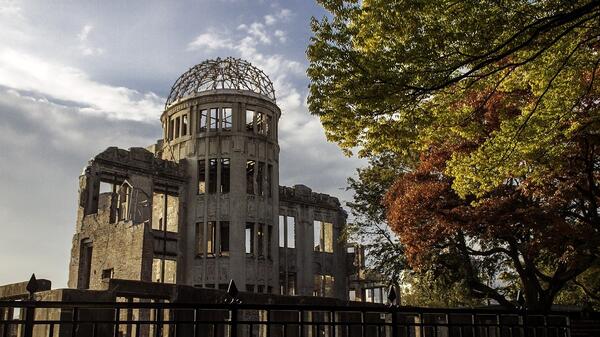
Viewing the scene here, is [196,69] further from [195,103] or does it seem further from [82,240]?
[82,240]

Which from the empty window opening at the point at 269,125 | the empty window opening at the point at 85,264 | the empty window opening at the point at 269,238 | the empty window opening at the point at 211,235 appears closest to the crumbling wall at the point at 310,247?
the empty window opening at the point at 269,238

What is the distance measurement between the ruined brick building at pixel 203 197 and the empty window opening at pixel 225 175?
9 centimetres

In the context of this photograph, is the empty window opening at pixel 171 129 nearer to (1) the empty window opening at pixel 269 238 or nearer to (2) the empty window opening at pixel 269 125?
(2) the empty window opening at pixel 269 125

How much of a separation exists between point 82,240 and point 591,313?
24.9m

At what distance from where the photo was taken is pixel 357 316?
23266 millimetres

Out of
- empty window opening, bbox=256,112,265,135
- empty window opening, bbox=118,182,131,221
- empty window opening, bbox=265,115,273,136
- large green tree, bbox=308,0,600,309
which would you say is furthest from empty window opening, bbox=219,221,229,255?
large green tree, bbox=308,0,600,309

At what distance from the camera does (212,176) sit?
36.3 m

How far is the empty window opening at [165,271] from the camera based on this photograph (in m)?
33.3

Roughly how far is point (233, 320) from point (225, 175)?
2831cm

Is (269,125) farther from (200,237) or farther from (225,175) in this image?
(200,237)

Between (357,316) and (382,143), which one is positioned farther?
(357,316)

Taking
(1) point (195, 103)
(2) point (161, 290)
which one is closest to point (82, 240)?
(1) point (195, 103)

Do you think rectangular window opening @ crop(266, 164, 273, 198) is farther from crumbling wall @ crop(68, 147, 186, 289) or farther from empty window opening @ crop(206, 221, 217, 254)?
crumbling wall @ crop(68, 147, 186, 289)

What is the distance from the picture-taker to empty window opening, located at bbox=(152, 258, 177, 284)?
3328cm
